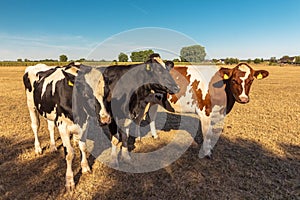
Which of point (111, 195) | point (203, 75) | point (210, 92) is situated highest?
point (203, 75)

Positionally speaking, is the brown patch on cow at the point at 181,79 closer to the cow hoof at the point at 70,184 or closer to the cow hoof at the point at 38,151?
the cow hoof at the point at 70,184

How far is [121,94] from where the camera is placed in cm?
514

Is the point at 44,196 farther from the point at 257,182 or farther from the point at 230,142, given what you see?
the point at 230,142

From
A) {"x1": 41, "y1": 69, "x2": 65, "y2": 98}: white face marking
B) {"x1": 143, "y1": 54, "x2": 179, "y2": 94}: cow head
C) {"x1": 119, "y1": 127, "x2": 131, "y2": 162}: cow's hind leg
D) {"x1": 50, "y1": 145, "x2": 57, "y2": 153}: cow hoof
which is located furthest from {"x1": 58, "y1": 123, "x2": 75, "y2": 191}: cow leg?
{"x1": 143, "y1": 54, "x2": 179, "y2": 94}: cow head

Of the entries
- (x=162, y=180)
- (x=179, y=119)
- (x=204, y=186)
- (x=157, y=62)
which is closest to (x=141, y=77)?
(x=157, y=62)

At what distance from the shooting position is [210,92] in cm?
561

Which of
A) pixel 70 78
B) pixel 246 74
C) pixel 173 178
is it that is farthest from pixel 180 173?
pixel 70 78

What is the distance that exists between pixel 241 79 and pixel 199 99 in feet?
3.53

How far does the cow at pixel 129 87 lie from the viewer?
504cm

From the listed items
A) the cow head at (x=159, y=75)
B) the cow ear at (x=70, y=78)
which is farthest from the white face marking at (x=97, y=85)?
the cow head at (x=159, y=75)

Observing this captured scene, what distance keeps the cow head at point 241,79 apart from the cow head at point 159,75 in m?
1.32

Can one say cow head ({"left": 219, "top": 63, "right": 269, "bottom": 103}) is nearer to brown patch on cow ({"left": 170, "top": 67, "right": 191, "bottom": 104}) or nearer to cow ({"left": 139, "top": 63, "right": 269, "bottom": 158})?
cow ({"left": 139, "top": 63, "right": 269, "bottom": 158})

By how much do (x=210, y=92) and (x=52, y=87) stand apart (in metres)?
3.49

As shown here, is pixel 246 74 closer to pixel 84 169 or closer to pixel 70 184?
pixel 84 169
